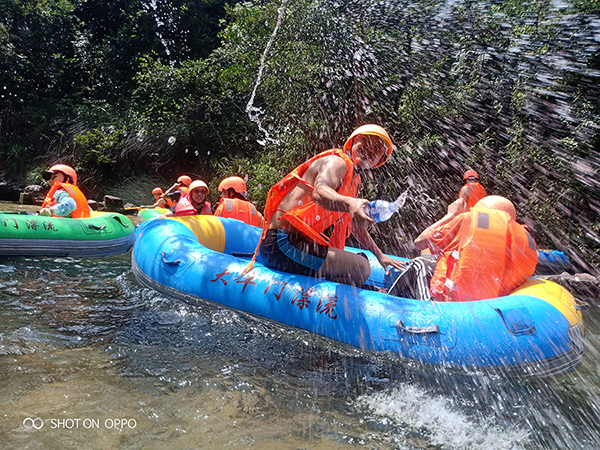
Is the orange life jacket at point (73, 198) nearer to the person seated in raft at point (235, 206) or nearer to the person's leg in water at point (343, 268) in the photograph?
the person seated in raft at point (235, 206)

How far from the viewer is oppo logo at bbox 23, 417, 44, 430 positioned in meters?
2.09

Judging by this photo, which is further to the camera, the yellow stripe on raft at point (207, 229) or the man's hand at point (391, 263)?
the yellow stripe on raft at point (207, 229)

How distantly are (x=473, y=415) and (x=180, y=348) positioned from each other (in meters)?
1.96

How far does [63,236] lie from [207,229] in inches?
100.0

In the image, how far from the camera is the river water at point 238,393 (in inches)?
86.8

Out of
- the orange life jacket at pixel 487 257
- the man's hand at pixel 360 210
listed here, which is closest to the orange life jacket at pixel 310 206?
the man's hand at pixel 360 210

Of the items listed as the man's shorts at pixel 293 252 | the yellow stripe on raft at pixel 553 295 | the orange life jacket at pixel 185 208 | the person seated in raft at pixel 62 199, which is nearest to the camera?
the yellow stripe on raft at pixel 553 295

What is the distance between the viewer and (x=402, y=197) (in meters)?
2.16

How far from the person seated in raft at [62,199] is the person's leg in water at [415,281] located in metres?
5.26

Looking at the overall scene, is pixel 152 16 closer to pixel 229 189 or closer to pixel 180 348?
pixel 229 189

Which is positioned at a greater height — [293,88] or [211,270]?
[293,88]

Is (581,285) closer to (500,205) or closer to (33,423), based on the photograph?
(500,205)

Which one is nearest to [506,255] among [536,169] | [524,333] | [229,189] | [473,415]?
[524,333]

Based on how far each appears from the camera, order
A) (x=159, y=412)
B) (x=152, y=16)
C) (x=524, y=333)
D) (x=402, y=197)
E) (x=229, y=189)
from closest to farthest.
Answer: (x=402, y=197)
(x=159, y=412)
(x=524, y=333)
(x=229, y=189)
(x=152, y=16)
